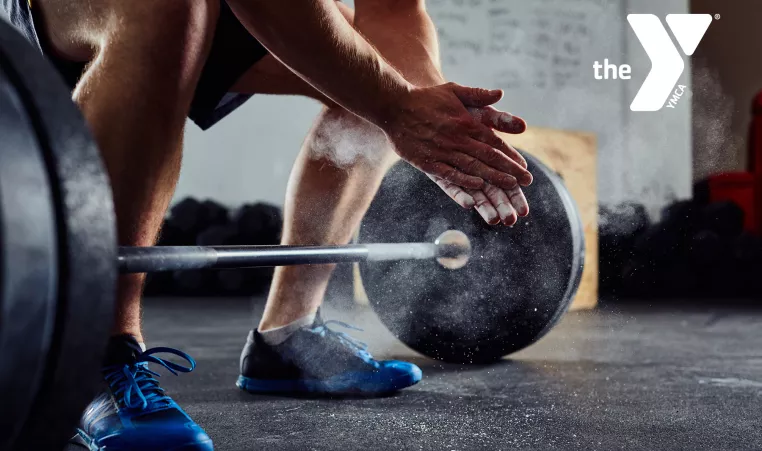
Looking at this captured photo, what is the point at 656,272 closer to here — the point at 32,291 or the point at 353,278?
the point at 353,278

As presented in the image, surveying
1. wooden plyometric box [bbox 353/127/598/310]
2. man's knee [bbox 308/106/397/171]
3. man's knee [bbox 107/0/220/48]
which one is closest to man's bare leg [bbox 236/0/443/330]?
man's knee [bbox 308/106/397/171]

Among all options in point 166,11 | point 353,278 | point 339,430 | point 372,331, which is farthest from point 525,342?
point 353,278

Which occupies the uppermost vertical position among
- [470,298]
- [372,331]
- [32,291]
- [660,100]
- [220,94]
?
[660,100]

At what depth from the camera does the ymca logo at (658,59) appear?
3.47 metres

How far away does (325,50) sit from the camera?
0.81 metres

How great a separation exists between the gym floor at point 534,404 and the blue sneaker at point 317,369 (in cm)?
3

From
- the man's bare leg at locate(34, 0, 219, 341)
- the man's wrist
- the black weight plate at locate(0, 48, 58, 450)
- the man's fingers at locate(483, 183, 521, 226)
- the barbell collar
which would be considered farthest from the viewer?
the man's fingers at locate(483, 183, 521, 226)

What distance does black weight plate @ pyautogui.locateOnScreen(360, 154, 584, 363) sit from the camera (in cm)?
121

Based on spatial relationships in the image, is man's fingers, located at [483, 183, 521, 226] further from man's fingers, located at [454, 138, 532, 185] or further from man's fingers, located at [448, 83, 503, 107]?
man's fingers, located at [448, 83, 503, 107]

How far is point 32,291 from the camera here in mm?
439

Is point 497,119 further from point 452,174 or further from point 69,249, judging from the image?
point 69,249

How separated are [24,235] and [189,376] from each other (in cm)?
86

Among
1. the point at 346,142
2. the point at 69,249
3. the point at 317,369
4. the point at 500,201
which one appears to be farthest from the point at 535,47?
the point at 69,249

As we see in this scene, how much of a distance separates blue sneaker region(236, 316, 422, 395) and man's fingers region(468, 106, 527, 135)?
0.38m
